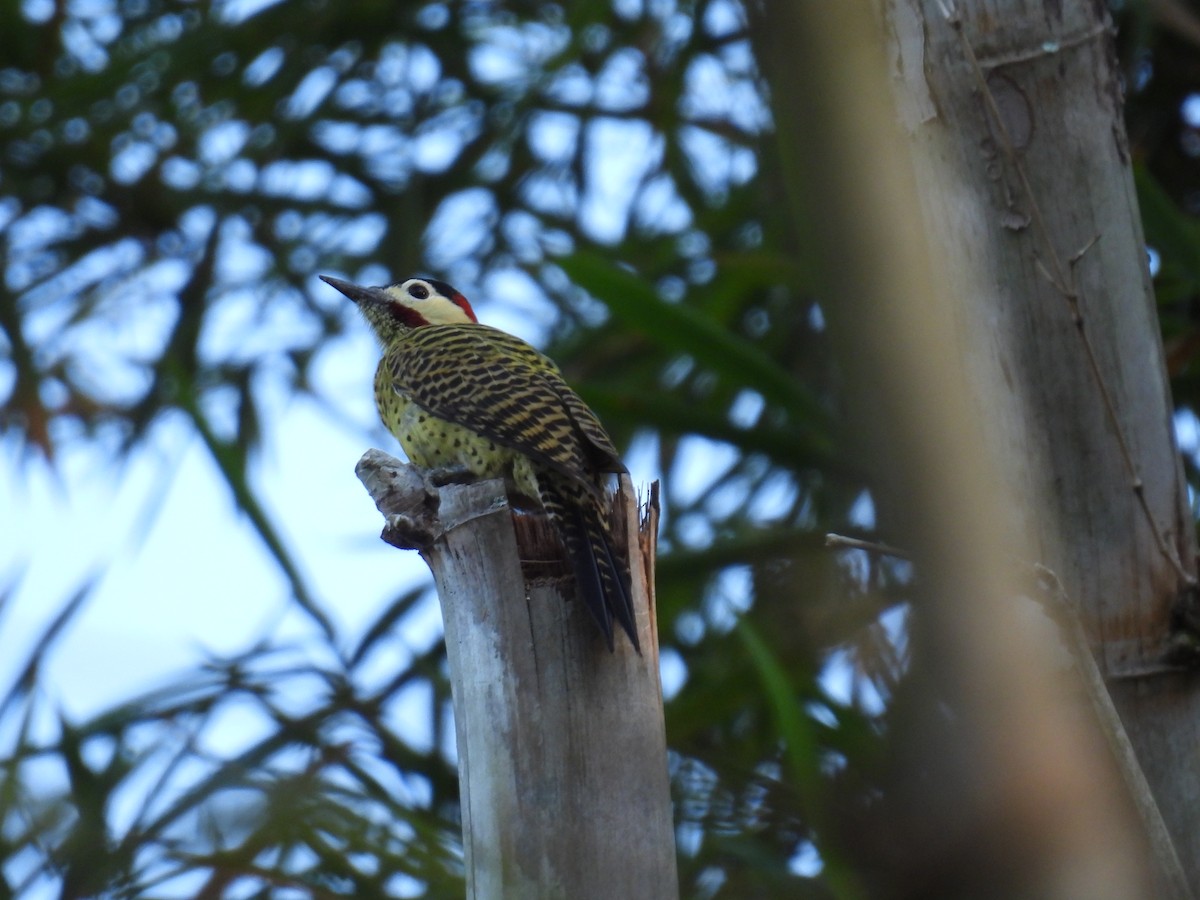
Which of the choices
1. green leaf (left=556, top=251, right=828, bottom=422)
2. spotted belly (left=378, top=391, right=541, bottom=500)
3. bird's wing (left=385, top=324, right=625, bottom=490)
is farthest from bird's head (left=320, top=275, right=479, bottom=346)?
green leaf (left=556, top=251, right=828, bottom=422)

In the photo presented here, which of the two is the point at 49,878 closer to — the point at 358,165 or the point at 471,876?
the point at 471,876

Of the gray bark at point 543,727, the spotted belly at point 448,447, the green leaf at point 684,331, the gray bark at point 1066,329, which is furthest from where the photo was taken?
the green leaf at point 684,331

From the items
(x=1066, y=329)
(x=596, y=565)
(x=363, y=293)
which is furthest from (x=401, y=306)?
(x=1066, y=329)

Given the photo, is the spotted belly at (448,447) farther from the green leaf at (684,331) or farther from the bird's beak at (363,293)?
the bird's beak at (363,293)

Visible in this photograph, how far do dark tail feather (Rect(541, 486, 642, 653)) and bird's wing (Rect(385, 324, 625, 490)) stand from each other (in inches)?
5.2

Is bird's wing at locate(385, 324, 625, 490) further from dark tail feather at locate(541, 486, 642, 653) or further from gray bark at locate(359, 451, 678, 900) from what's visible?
gray bark at locate(359, 451, 678, 900)

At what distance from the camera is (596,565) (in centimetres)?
173

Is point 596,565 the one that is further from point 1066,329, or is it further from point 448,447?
point 448,447

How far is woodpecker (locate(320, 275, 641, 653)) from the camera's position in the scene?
1.84 m

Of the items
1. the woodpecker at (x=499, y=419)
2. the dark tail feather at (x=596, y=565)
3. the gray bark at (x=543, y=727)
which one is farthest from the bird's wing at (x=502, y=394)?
the gray bark at (x=543, y=727)

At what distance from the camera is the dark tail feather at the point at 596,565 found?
5.16ft

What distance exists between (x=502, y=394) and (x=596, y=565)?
1174 mm

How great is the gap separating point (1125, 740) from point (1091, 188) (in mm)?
640

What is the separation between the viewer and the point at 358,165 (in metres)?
5.40
